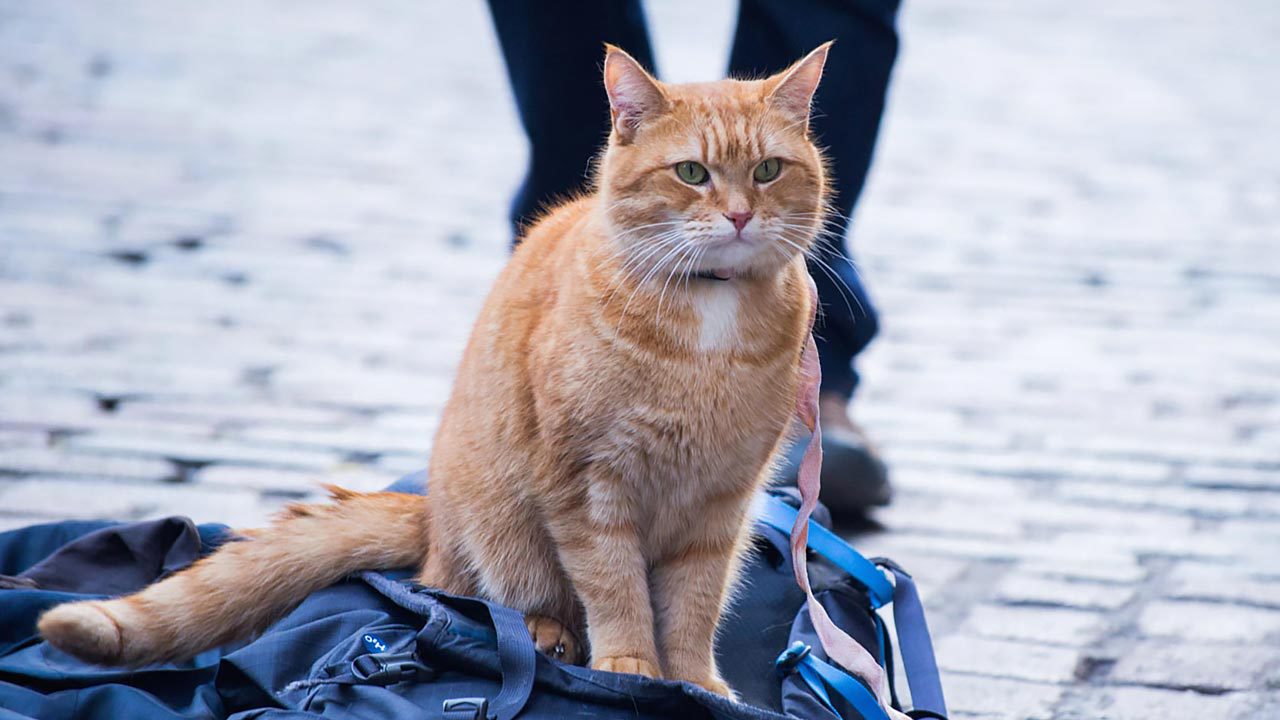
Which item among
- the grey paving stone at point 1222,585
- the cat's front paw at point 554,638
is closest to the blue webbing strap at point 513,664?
the cat's front paw at point 554,638

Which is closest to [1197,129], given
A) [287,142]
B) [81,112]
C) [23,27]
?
[287,142]

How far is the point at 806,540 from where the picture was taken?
2.09 m

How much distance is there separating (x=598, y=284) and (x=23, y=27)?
653cm

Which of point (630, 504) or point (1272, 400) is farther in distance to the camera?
point (1272, 400)

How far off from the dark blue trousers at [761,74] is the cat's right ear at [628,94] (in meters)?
0.90

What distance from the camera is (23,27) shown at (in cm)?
723

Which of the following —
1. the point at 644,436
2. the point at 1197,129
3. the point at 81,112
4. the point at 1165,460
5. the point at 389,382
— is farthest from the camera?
the point at 1197,129

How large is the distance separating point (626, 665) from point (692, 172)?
0.75 m

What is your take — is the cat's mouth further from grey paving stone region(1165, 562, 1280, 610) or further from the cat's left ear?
grey paving stone region(1165, 562, 1280, 610)

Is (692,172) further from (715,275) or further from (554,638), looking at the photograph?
(554,638)

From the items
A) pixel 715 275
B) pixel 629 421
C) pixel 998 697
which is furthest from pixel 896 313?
pixel 629 421

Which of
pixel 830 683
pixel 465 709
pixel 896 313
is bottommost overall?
pixel 896 313

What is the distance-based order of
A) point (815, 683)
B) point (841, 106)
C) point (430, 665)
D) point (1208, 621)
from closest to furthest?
point (430, 665) → point (815, 683) → point (1208, 621) → point (841, 106)

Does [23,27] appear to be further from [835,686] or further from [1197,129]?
[835,686]
